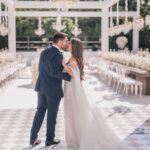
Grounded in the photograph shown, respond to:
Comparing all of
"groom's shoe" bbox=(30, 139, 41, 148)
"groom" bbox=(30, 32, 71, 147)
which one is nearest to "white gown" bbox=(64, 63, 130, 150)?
"groom" bbox=(30, 32, 71, 147)

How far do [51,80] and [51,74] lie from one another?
0.43 ft

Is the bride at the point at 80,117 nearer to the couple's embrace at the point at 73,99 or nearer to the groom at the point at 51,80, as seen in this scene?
the couple's embrace at the point at 73,99

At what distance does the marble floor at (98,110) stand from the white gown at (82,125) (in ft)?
0.47

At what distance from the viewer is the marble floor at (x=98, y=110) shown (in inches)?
171

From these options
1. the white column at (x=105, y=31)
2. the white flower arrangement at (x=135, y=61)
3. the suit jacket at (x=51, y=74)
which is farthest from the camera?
the white column at (x=105, y=31)

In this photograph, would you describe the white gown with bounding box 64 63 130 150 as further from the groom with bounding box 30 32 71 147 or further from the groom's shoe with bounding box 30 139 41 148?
the groom's shoe with bounding box 30 139 41 148

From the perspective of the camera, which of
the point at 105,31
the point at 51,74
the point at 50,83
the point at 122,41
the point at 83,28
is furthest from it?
the point at 83,28

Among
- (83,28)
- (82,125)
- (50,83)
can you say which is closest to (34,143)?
(82,125)

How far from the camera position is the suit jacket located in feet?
12.6

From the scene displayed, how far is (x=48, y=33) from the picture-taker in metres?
25.0

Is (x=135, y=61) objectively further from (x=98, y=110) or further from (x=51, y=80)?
(x=51, y=80)

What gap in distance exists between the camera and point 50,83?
3.95m

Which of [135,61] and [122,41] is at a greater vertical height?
[122,41]

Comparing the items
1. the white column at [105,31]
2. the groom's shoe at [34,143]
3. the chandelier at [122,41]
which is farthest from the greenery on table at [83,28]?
the groom's shoe at [34,143]
